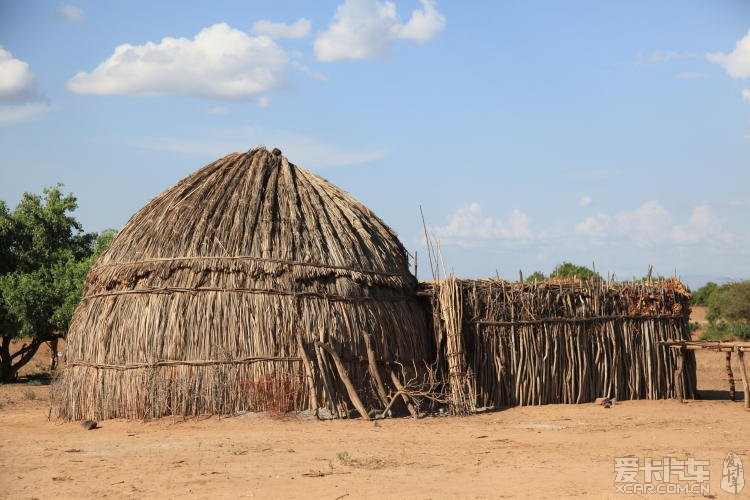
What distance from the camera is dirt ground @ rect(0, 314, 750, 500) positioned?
7652mm

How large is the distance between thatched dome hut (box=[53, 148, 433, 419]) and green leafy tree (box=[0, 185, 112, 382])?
18.4 ft

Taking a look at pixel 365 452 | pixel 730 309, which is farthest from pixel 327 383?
pixel 730 309

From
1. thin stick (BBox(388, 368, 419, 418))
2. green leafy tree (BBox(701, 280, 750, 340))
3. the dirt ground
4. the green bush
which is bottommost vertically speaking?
the dirt ground

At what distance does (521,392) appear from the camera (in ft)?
44.8

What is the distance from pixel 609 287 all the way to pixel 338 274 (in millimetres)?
4976

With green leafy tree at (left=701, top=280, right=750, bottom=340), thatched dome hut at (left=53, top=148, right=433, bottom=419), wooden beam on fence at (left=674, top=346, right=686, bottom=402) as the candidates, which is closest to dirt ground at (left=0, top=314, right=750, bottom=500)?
thatched dome hut at (left=53, top=148, right=433, bottom=419)

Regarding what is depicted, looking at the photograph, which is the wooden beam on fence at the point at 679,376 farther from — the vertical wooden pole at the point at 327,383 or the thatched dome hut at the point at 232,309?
the vertical wooden pole at the point at 327,383

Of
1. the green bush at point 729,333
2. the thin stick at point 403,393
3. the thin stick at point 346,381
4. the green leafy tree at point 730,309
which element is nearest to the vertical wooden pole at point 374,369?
the thin stick at point 403,393

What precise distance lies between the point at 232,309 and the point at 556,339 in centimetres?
546

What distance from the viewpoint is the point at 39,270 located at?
1992 cm

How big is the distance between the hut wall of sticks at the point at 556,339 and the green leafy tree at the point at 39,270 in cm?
916

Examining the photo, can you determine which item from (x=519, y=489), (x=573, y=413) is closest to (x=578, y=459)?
(x=519, y=489)

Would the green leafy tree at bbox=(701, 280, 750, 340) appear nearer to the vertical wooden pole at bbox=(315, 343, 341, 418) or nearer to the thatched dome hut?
the thatched dome hut

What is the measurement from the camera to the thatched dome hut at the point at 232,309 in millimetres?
11695
